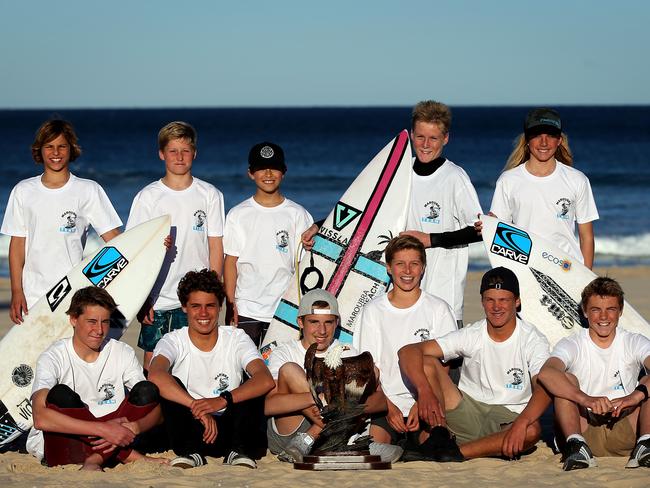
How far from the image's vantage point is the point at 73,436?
15.7 feet

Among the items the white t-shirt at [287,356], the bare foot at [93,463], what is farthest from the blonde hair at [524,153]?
the bare foot at [93,463]

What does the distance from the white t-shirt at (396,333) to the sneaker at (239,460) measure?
826 millimetres

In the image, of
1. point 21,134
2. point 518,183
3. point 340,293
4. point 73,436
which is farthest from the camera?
point 21,134

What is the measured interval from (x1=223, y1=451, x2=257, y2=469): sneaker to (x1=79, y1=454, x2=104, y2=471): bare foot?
0.60m

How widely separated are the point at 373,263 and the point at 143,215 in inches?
56.7

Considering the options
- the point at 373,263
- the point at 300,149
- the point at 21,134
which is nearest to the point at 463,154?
the point at 300,149

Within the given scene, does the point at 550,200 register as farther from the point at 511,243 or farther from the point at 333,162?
the point at 333,162

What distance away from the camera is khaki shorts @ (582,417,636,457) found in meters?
4.83

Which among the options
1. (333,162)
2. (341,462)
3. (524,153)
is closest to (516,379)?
(341,462)

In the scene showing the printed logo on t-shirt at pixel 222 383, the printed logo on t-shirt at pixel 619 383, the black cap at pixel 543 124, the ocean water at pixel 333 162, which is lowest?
the printed logo on t-shirt at pixel 222 383

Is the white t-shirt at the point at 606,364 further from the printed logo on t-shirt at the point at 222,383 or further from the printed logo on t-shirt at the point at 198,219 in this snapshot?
the printed logo on t-shirt at the point at 198,219

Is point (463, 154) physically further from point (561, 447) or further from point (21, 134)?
point (561, 447)

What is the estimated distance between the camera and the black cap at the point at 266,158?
18.6 feet

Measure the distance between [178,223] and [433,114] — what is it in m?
1.54
